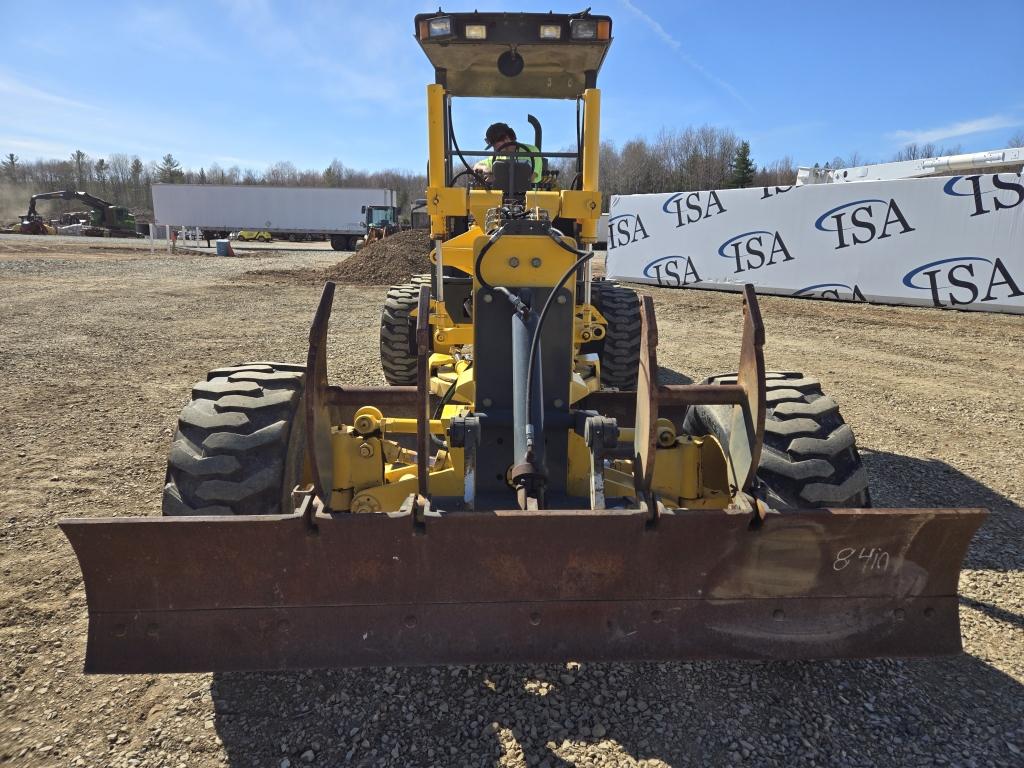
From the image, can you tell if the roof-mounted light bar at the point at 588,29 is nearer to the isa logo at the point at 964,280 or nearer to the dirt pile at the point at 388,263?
the isa logo at the point at 964,280

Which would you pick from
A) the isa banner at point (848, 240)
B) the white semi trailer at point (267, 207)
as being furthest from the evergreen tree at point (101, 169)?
the isa banner at point (848, 240)

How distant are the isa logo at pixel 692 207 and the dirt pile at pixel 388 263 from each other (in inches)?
285

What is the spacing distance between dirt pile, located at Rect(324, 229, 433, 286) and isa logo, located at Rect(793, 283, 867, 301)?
35.0 ft

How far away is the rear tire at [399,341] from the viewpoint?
6766 millimetres

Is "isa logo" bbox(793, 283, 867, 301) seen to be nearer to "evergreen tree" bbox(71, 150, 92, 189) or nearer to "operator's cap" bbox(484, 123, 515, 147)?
"operator's cap" bbox(484, 123, 515, 147)

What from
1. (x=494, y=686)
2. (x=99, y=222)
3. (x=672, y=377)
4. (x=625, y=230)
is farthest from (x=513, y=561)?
(x=99, y=222)

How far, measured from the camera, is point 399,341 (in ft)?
22.3

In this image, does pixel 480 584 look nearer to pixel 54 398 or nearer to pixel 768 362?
pixel 54 398

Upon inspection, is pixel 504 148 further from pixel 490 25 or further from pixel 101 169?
pixel 101 169

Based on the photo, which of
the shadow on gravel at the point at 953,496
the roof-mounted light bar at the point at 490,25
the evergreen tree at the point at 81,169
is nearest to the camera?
the shadow on gravel at the point at 953,496

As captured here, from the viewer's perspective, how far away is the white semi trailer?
44.8 m

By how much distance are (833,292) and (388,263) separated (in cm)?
1278

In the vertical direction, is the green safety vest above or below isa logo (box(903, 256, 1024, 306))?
above

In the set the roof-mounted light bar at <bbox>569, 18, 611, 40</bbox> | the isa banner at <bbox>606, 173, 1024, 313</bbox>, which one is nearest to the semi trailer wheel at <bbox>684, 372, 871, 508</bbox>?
the roof-mounted light bar at <bbox>569, 18, 611, 40</bbox>
